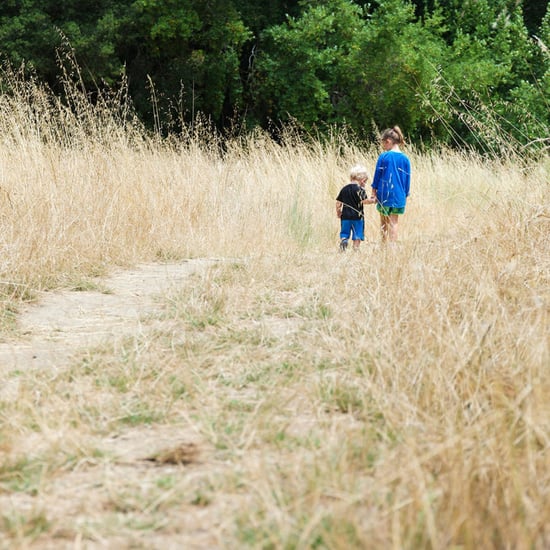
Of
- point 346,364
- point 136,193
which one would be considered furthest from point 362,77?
point 346,364

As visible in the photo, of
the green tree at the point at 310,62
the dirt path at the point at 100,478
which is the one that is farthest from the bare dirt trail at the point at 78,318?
the green tree at the point at 310,62

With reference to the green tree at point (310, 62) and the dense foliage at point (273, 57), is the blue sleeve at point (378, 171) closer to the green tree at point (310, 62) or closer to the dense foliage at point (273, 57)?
the dense foliage at point (273, 57)

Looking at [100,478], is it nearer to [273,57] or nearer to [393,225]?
[393,225]

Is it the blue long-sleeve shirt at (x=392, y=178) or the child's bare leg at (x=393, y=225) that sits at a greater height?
the blue long-sleeve shirt at (x=392, y=178)

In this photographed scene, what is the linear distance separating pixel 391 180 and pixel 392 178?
0.07ft

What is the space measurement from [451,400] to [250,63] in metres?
17.4

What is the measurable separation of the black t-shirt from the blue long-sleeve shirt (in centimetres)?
25

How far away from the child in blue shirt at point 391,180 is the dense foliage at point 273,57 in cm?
923

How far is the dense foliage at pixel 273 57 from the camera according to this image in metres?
16.6

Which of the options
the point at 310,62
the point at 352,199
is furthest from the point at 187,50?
the point at 352,199

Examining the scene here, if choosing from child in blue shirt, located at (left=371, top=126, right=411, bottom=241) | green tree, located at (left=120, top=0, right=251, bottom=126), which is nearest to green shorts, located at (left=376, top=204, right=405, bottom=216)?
child in blue shirt, located at (left=371, top=126, right=411, bottom=241)

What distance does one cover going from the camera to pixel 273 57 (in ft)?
60.3

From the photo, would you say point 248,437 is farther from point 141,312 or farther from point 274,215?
point 274,215

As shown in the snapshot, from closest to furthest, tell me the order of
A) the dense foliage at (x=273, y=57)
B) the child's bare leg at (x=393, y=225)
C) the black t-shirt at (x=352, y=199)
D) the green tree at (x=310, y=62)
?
the child's bare leg at (x=393, y=225) < the black t-shirt at (x=352, y=199) < the dense foliage at (x=273, y=57) < the green tree at (x=310, y=62)
